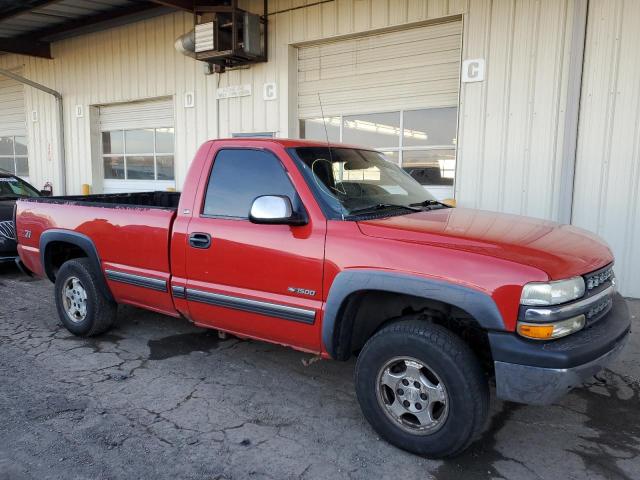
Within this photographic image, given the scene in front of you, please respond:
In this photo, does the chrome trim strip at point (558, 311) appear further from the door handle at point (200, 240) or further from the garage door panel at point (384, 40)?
the garage door panel at point (384, 40)

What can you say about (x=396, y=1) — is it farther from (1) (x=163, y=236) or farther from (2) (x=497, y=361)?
(2) (x=497, y=361)

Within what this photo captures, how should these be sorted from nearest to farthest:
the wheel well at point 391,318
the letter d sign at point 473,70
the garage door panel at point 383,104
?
the wheel well at point 391,318 < the letter d sign at point 473,70 < the garage door panel at point 383,104

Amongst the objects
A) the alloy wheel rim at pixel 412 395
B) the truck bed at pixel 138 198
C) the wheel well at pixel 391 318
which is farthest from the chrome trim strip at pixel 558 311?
the truck bed at pixel 138 198

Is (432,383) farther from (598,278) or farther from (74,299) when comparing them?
(74,299)

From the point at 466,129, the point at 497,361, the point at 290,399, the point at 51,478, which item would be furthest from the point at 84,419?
the point at 466,129

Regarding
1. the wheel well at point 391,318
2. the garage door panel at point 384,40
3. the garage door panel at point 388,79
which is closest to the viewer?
the wheel well at point 391,318

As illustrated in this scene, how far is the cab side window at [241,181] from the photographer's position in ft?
11.7

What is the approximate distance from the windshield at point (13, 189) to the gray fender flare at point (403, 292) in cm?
705

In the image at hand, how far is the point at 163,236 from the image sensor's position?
401 cm

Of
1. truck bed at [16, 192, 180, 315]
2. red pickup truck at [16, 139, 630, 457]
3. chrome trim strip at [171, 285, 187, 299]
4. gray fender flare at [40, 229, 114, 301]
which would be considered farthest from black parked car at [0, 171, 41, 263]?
chrome trim strip at [171, 285, 187, 299]

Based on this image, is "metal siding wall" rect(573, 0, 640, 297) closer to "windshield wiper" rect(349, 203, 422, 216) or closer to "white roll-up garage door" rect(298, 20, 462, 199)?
"white roll-up garage door" rect(298, 20, 462, 199)

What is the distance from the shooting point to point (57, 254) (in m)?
5.27

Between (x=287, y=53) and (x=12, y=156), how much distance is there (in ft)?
36.4

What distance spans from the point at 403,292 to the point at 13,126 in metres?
16.0
